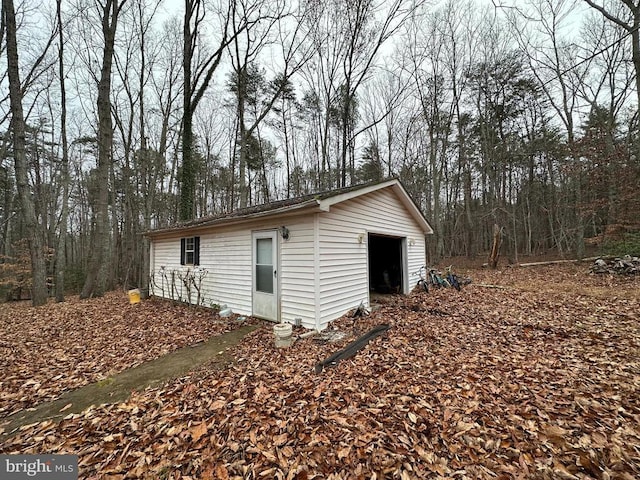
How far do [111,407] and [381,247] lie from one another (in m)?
9.50

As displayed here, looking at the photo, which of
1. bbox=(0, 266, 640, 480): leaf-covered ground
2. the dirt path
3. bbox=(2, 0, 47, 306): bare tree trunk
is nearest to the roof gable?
bbox=(0, 266, 640, 480): leaf-covered ground

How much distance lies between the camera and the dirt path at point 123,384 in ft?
9.26

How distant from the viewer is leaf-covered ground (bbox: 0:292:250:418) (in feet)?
11.5

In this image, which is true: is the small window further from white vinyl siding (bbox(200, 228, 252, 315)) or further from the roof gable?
the roof gable

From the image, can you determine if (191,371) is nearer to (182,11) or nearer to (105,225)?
(105,225)

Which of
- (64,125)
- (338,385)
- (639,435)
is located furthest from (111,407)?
(64,125)

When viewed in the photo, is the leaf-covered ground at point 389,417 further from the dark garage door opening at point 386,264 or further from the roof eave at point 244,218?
the dark garage door opening at point 386,264

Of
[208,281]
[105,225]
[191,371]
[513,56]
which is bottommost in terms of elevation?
[191,371]

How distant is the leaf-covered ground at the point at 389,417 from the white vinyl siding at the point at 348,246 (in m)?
1.42

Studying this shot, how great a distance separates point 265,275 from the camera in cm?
616

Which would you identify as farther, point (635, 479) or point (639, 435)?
point (639, 435)

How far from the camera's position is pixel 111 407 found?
2.91 metres

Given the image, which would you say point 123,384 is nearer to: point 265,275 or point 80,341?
point 80,341

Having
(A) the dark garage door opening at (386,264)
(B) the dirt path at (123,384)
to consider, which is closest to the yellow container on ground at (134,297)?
(B) the dirt path at (123,384)
